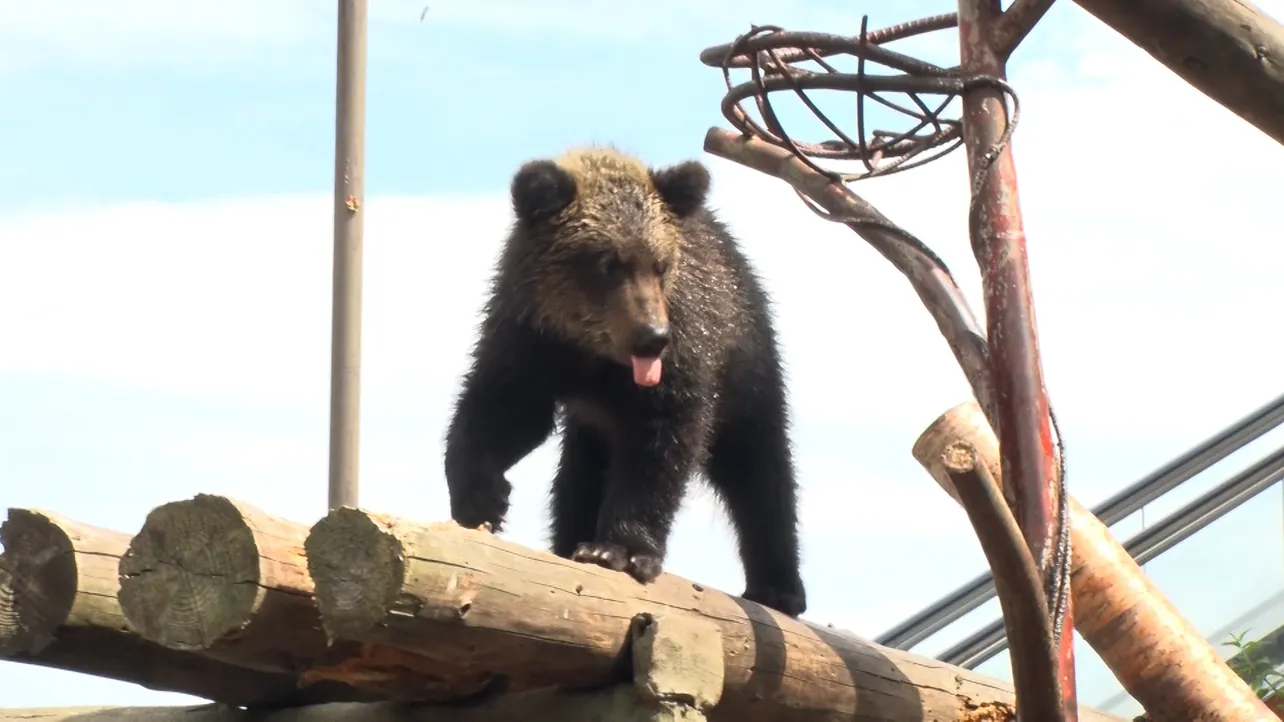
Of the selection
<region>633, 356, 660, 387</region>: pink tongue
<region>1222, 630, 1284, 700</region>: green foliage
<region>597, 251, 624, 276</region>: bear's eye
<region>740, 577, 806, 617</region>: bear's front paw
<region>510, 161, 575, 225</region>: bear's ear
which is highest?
<region>510, 161, 575, 225</region>: bear's ear

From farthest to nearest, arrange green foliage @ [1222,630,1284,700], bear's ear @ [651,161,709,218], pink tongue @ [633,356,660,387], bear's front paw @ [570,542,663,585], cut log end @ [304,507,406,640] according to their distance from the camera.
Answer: green foliage @ [1222,630,1284,700]
bear's ear @ [651,161,709,218]
pink tongue @ [633,356,660,387]
bear's front paw @ [570,542,663,585]
cut log end @ [304,507,406,640]

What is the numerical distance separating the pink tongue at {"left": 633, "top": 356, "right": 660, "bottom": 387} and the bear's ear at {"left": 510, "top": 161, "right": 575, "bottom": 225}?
83 cm

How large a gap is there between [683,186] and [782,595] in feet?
5.04

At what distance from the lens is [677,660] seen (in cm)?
371

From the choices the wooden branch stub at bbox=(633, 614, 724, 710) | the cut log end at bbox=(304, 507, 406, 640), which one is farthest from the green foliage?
the cut log end at bbox=(304, 507, 406, 640)

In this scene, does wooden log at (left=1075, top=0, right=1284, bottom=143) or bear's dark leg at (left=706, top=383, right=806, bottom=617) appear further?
bear's dark leg at (left=706, top=383, right=806, bottom=617)

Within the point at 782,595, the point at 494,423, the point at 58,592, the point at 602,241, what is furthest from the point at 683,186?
the point at 58,592

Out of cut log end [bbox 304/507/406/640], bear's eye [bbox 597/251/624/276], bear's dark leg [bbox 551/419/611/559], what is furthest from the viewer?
bear's dark leg [bbox 551/419/611/559]

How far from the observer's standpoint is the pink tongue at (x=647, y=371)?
5094mm

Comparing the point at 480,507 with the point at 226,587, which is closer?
the point at 226,587

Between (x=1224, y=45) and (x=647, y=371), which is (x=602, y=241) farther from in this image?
(x=1224, y=45)

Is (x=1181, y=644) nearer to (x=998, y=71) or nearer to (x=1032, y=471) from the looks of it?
(x=1032, y=471)

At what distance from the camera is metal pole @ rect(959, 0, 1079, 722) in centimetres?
443

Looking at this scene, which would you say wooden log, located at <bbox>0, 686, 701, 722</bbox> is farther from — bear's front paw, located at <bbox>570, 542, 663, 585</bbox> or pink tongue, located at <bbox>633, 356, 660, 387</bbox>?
pink tongue, located at <bbox>633, 356, 660, 387</bbox>
